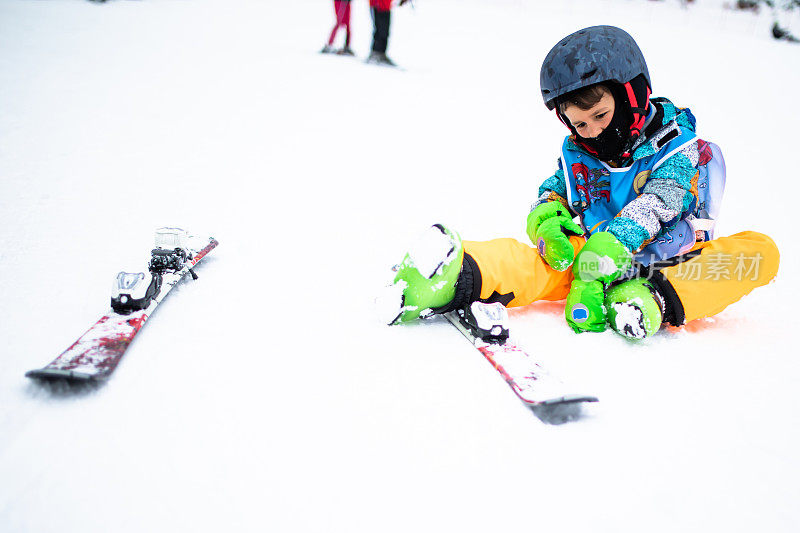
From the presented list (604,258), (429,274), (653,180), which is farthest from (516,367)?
(653,180)

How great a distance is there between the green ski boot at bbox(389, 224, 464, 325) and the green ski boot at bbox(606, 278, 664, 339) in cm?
58

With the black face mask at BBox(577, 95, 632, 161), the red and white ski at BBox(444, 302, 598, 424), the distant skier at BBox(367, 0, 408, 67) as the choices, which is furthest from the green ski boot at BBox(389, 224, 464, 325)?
the distant skier at BBox(367, 0, 408, 67)

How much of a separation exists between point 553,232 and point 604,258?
8.6 inches

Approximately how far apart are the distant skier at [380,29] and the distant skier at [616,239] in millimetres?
5423

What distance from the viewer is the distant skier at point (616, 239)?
169 centimetres

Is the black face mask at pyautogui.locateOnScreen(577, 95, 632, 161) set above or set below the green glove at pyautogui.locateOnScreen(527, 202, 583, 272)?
above

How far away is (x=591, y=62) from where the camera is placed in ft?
5.40

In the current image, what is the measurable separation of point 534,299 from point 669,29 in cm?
1194

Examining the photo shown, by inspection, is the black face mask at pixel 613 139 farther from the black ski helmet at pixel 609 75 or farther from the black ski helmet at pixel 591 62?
the black ski helmet at pixel 591 62

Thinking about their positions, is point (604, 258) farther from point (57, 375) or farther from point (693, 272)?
point (57, 375)

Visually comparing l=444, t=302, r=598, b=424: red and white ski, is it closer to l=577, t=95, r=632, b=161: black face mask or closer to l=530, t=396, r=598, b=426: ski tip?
l=530, t=396, r=598, b=426: ski tip

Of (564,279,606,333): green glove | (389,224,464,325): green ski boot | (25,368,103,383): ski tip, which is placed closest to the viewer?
(25,368,103,383): ski tip

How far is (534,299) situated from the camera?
6.35ft

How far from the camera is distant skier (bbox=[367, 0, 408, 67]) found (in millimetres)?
6547
